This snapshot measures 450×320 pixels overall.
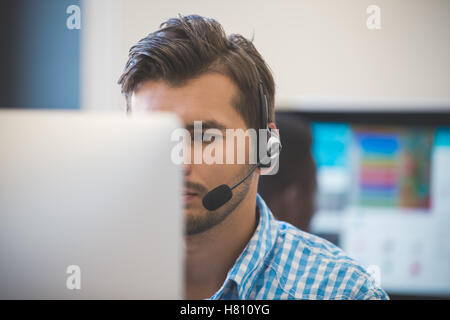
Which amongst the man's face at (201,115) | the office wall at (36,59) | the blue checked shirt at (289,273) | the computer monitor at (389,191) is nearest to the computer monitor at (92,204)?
the man's face at (201,115)

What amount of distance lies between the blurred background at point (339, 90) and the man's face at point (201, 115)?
0.45 ft

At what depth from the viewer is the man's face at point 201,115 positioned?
77cm

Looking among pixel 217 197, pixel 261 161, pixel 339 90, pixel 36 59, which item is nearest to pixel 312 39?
pixel 339 90

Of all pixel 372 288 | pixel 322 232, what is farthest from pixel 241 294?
pixel 322 232

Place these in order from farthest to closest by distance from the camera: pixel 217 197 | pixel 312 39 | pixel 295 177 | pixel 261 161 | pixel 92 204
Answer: pixel 295 177 → pixel 312 39 → pixel 261 161 → pixel 217 197 → pixel 92 204

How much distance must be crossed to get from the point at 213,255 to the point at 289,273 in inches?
6.3

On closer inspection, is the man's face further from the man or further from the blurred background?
the blurred background

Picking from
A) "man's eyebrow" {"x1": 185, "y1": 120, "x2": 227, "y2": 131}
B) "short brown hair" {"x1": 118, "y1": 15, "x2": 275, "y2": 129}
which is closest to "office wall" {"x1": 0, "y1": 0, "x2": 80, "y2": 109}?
"short brown hair" {"x1": 118, "y1": 15, "x2": 275, "y2": 129}

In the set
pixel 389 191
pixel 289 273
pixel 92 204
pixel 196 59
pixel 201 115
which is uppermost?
pixel 196 59

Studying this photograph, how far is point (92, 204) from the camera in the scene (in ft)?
1.54

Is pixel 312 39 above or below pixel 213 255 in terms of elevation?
above

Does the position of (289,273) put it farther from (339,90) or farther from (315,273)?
(339,90)

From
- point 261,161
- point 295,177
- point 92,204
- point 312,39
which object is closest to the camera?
point 92,204

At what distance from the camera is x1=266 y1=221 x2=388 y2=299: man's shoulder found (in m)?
0.84
